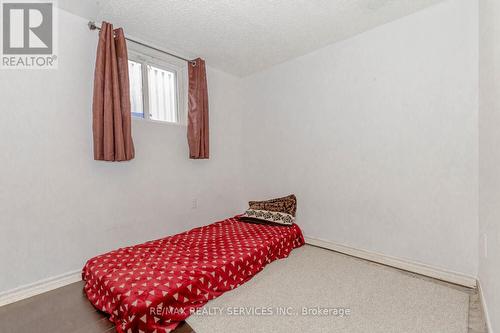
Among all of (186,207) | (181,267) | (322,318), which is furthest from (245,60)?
(322,318)

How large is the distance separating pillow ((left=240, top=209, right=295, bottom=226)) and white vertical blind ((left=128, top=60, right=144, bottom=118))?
1748 millimetres

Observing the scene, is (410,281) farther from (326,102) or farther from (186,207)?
(186,207)

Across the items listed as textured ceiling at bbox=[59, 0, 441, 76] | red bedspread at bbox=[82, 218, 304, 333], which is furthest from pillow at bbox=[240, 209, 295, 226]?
textured ceiling at bbox=[59, 0, 441, 76]

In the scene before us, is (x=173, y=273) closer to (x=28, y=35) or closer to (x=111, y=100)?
(x=111, y=100)

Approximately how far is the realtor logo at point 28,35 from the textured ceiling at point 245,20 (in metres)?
0.20

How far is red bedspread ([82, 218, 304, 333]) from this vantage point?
4.68ft

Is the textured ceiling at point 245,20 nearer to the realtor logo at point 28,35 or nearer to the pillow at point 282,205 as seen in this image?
the realtor logo at point 28,35

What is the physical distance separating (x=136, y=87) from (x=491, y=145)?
3.10m

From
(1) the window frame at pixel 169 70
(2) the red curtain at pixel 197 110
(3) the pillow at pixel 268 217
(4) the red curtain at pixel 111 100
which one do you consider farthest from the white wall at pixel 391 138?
(4) the red curtain at pixel 111 100

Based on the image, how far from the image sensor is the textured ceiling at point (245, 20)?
81.5 inches

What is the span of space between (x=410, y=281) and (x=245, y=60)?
118 inches

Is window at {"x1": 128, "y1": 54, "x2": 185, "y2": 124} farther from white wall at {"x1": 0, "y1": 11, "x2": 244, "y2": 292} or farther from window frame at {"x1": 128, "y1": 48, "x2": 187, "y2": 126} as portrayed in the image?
white wall at {"x1": 0, "y1": 11, "x2": 244, "y2": 292}

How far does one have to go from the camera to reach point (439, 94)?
2.07m

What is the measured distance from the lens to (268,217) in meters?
2.92
